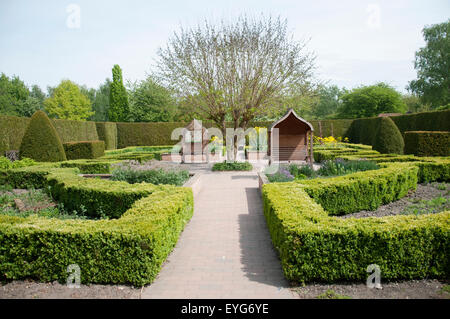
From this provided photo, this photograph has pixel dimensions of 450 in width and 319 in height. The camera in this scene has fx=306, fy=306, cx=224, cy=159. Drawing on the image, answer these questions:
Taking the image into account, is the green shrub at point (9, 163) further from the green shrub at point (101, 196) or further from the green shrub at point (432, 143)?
the green shrub at point (432, 143)

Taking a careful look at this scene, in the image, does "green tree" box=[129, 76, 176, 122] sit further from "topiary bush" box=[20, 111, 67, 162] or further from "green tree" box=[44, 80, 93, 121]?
"green tree" box=[44, 80, 93, 121]

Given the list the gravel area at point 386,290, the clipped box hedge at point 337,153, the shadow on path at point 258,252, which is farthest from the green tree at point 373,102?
the gravel area at point 386,290

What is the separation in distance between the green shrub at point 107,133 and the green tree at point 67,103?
3253 centimetres

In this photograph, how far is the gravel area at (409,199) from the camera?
6542 millimetres

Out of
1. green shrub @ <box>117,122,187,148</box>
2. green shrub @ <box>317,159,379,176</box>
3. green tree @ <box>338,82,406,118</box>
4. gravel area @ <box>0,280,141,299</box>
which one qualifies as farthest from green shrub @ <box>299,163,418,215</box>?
green tree @ <box>338,82,406,118</box>

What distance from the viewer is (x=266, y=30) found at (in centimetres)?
1410

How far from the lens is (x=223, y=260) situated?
4.56m

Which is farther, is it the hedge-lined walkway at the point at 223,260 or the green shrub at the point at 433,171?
the green shrub at the point at 433,171

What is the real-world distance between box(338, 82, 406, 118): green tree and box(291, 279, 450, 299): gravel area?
42.3m

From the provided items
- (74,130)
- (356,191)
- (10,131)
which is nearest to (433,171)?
(356,191)

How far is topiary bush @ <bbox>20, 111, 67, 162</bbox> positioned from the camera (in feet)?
45.2
